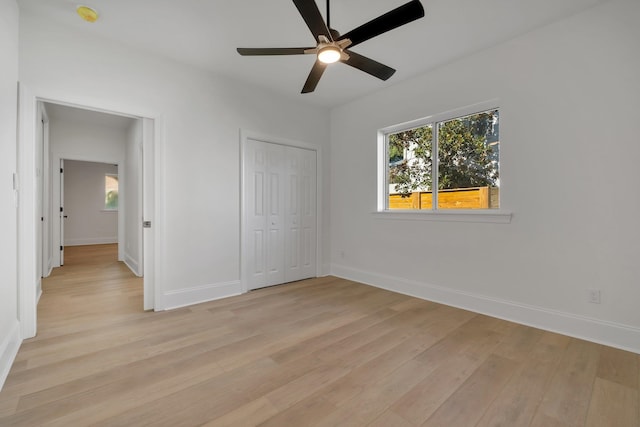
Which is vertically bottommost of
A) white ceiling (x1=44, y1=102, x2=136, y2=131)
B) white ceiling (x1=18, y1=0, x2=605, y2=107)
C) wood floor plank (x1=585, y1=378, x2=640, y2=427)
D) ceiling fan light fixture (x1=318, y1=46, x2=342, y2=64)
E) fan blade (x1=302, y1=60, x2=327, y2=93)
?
wood floor plank (x1=585, y1=378, x2=640, y2=427)

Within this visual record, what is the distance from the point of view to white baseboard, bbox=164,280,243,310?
3.19 meters

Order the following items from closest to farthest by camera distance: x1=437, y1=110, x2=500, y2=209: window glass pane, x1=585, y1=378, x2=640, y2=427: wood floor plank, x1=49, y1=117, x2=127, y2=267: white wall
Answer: x1=585, y1=378, x2=640, y2=427: wood floor plank < x1=437, y1=110, x2=500, y2=209: window glass pane < x1=49, y1=117, x2=127, y2=267: white wall

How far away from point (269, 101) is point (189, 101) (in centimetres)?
108

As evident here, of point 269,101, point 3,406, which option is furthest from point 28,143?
point 269,101

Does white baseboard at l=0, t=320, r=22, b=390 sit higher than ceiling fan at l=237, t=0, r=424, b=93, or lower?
lower

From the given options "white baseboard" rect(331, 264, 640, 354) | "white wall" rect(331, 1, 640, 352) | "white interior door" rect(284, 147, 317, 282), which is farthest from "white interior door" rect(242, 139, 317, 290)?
"white wall" rect(331, 1, 640, 352)

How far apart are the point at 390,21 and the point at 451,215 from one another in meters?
2.20

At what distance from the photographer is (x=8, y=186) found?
82.8 inches

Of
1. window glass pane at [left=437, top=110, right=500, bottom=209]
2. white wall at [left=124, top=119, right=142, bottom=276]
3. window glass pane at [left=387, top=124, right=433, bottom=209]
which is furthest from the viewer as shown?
white wall at [left=124, top=119, right=142, bottom=276]

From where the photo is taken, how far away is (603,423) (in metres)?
1.51

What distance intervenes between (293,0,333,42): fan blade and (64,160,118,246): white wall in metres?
8.77

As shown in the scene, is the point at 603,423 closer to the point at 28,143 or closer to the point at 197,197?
the point at 197,197

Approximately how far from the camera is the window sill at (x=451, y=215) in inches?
115

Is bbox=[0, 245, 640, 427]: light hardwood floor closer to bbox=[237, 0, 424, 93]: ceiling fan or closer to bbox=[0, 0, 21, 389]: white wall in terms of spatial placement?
bbox=[0, 0, 21, 389]: white wall
